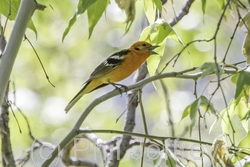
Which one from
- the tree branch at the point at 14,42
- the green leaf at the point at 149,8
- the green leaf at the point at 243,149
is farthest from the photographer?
the green leaf at the point at 149,8

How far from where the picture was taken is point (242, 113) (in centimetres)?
200

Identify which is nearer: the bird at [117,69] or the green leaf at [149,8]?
the green leaf at [149,8]

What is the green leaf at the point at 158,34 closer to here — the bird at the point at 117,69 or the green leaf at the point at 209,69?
the green leaf at the point at 209,69

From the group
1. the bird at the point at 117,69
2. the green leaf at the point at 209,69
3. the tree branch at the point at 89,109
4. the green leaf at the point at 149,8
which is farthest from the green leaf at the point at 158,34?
the bird at the point at 117,69

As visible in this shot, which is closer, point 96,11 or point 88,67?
point 96,11

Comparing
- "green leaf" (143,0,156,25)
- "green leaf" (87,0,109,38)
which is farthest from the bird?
"green leaf" (87,0,109,38)

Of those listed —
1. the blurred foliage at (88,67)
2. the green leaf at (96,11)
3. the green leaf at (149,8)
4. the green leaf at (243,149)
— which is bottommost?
the green leaf at (243,149)

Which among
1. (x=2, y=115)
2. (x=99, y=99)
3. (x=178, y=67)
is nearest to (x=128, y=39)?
(x=178, y=67)

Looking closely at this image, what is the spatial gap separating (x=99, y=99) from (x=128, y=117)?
112 centimetres

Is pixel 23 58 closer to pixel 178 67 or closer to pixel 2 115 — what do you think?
pixel 178 67

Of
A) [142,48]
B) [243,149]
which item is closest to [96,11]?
[243,149]

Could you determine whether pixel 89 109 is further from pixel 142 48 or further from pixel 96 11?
pixel 142 48

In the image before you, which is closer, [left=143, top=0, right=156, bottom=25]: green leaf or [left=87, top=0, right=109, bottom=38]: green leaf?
[left=87, top=0, right=109, bottom=38]: green leaf

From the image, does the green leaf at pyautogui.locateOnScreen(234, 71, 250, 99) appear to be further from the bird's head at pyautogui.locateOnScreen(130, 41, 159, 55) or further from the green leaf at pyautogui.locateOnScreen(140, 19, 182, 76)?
the bird's head at pyautogui.locateOnScreen(130, 41, 159, 55)
